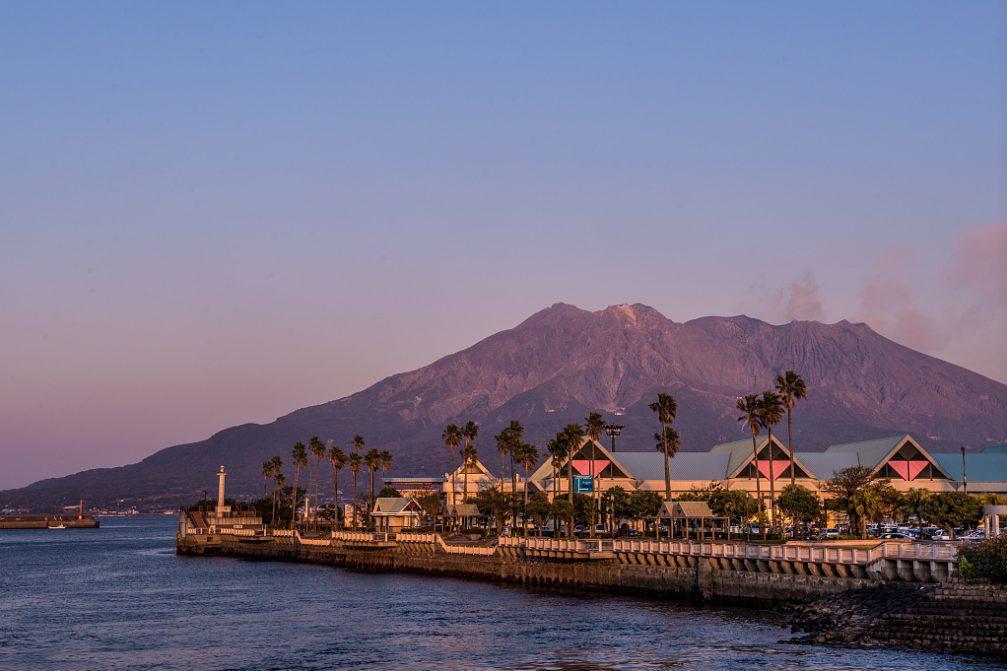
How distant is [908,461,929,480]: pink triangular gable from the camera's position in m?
162

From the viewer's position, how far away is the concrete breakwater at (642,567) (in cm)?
6412

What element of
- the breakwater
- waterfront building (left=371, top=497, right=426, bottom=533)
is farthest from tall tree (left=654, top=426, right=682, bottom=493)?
waterfront building (left=371, top=497, right=426, bottom=533)

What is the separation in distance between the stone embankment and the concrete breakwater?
7.79ft

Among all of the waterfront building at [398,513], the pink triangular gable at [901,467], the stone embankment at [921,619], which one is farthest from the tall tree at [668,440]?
the stone embankment at [921,619]

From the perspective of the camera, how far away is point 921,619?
165 ft

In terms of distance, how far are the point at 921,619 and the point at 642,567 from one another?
32.8 metres

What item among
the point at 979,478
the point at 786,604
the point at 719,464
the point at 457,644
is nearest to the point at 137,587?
the point at 457,644

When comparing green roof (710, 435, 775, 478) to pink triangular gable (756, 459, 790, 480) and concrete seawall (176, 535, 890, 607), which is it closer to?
pink triangular gable (756, 459, 790, 480)

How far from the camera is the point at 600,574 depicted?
85938 mm

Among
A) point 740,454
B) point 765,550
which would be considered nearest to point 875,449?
point 740,454

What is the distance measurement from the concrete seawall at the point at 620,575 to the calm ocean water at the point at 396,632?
210 centimetres

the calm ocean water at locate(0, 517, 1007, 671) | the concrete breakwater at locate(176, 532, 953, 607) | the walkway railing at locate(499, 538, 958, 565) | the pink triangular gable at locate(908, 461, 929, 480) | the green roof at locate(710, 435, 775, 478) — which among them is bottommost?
the calm ocean water at locate(0, 517, 1007, 671)

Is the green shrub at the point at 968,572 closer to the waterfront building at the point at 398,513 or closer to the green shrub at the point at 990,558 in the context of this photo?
the green shrub at the point at 990,558

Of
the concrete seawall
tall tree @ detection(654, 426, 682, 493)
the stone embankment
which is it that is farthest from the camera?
tall tree @ detection(654, 426, 682, 493)
